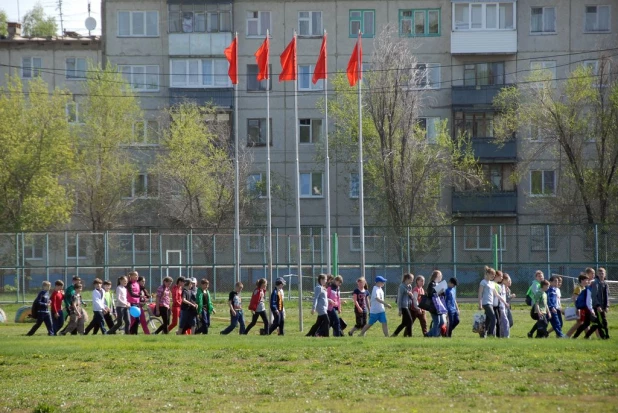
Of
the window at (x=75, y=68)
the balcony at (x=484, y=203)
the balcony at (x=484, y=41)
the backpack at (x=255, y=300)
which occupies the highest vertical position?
the balcony at (x=484, y=41)

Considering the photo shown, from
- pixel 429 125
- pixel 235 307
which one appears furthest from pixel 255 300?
Answer: pixel 429 125

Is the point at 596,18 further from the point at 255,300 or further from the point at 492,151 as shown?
the point at 255,300

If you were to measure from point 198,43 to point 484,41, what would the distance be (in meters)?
18.3

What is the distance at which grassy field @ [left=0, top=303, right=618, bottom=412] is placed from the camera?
17688 mm

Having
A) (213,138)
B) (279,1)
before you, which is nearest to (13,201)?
(213,138)

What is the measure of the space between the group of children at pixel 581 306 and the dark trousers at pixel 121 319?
12100mm

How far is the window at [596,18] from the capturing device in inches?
2731

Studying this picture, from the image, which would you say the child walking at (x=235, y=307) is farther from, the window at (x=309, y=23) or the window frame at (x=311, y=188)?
the window at (x=309, y=23)

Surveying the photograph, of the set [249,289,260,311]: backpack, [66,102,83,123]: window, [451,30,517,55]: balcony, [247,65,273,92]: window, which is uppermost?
[451,30,517,55]: balcony

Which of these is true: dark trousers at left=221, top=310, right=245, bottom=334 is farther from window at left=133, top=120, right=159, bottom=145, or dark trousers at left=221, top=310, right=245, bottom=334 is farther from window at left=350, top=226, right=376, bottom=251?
window at left=133, top=120, right=159, bottom=145

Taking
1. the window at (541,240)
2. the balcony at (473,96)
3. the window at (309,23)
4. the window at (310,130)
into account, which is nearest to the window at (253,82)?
the window at (310,130)

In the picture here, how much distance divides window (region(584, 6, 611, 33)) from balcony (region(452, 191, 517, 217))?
12.1 m

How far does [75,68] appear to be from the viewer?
71.9 metres

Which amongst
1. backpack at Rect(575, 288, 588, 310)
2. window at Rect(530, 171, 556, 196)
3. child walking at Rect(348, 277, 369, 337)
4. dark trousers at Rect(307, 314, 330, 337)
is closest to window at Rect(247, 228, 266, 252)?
child walking at Rect(348, 277, 369, 337)
